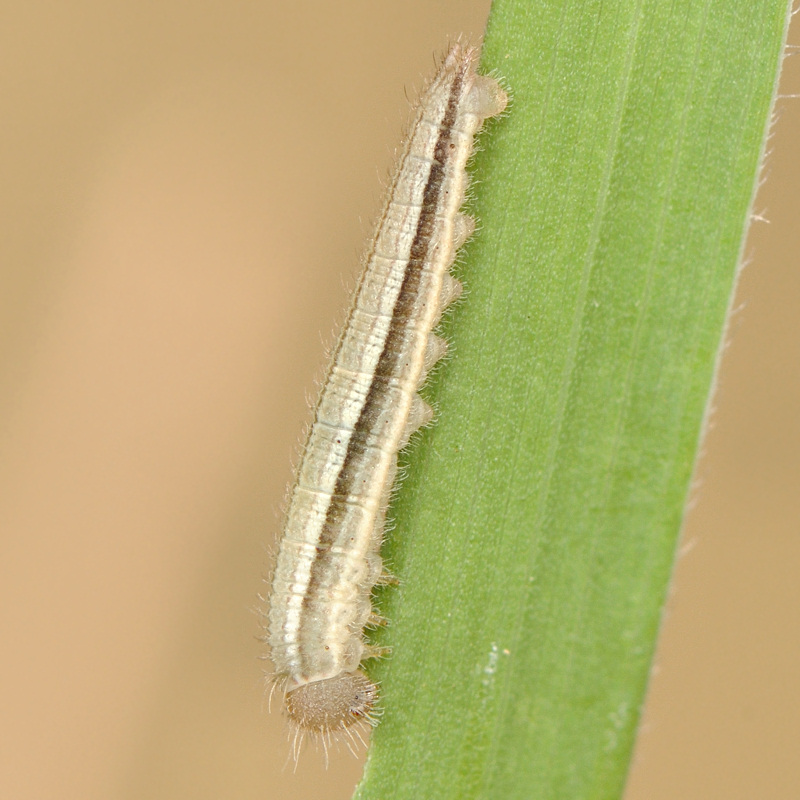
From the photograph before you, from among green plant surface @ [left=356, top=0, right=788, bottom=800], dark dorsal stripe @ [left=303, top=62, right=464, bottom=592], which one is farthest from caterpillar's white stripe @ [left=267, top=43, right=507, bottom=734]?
green plant surface @ [left=356, top=0, right=788, bottom=800]

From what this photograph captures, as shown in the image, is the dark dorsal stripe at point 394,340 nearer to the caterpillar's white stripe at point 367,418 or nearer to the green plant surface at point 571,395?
the caterpillar's white stripe at point 367,418

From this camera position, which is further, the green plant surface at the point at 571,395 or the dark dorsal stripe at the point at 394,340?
the dark dorsal stripe at the point at 394,340

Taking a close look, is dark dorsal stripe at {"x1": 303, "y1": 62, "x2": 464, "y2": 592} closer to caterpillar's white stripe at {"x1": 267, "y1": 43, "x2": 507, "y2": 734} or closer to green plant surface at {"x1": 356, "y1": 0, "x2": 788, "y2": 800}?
caterpillar's white stripe at {"x1": 267, "y1": 43, "x2": 507, "y2": 734}

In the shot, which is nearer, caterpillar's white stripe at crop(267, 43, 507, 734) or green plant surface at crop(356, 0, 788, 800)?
green plant surface at crop(356, 0, 788, 800)

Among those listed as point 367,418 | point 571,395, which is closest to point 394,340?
point 367,418

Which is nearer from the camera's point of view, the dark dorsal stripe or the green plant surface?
the green plant surface

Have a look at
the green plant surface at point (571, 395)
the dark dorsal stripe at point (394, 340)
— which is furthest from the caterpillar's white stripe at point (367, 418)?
the green plant surface at point (571, 395)
